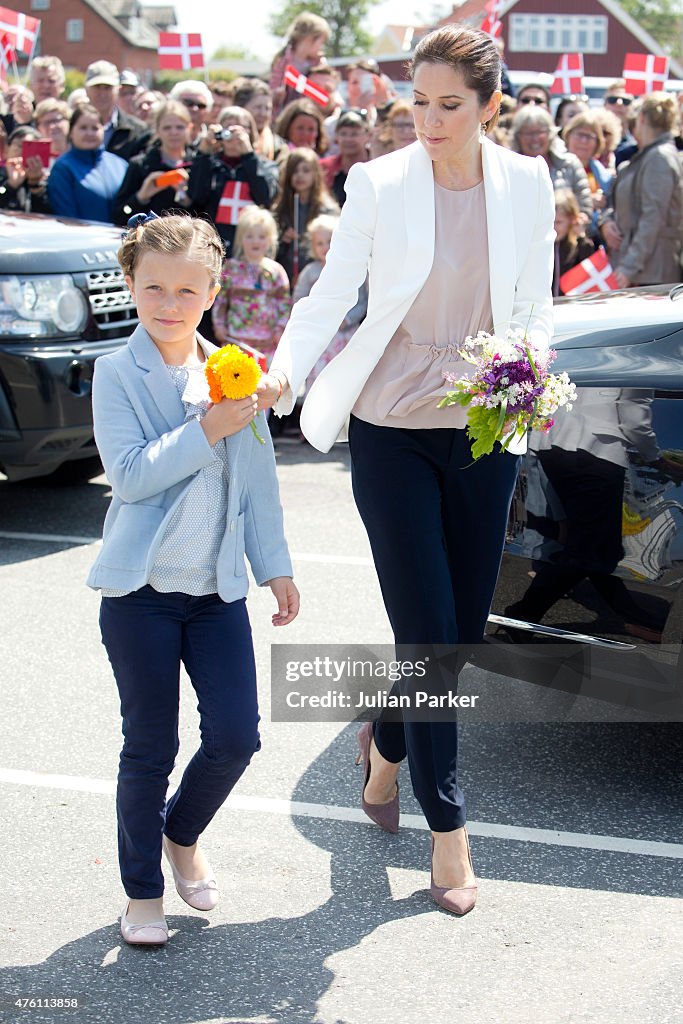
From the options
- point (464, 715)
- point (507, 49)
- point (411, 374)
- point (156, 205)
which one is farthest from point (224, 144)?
point (507, 49)

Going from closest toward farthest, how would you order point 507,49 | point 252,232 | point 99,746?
point 99,746
point 252,232
point 507,49

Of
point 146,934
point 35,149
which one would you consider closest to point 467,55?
point 146,934

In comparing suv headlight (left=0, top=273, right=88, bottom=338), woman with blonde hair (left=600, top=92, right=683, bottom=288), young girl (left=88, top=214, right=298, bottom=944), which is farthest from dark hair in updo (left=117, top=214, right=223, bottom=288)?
woman with blonde hair (left=600, top=92, right=683, bottom=288)

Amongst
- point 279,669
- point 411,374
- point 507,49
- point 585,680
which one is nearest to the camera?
point 411,374

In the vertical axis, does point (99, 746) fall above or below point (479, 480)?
below

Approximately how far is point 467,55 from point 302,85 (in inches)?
367

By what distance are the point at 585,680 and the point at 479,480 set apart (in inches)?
34.5

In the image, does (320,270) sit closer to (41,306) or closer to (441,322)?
(41,306)

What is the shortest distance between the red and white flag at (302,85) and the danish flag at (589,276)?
420cm

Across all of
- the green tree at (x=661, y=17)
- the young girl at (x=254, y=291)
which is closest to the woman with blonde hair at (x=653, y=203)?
the young girl at (x=254, y=291)

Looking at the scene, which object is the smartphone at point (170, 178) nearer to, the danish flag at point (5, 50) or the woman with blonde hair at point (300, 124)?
the woman with blonde hair at point (300, 124)

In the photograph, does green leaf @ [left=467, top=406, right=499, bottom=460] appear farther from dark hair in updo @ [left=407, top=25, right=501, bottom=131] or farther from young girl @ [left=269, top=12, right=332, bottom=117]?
young girl @ [left=269, top=12, right=332, bottom=117]

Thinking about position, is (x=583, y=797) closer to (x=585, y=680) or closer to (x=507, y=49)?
(x=585, y=680)

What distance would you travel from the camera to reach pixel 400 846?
3.81 m
